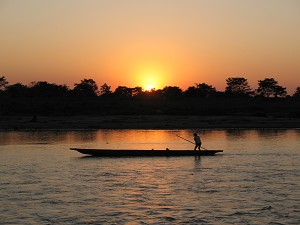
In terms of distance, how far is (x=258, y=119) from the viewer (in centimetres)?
7475

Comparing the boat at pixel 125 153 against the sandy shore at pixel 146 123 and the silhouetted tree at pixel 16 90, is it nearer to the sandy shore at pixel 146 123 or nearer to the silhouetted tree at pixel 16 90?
the sandy shore at pixel 146 123

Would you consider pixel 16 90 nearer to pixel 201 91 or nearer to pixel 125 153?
pixel 201 91

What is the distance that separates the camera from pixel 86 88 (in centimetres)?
14638

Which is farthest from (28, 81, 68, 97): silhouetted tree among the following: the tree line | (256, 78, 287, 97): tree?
(256, 78, 287, 97): tree

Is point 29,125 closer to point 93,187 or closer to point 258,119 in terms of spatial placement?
point 258,119

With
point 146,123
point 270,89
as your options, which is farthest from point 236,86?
point 146,123

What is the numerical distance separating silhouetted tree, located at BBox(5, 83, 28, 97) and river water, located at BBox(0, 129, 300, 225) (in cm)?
9667

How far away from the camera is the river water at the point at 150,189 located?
15.5 meters

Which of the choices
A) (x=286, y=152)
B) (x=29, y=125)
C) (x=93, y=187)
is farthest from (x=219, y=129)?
(x=93, y=187)

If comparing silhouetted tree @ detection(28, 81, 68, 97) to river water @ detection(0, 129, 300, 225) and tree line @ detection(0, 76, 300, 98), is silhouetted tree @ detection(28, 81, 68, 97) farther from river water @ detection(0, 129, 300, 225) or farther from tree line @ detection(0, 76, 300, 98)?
river water @ detection(0, 129, 300, 225)

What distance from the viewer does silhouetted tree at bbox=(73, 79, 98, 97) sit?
140 m

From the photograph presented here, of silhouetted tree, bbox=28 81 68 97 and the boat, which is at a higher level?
silhouetted tree, bbox=28 81 68 97

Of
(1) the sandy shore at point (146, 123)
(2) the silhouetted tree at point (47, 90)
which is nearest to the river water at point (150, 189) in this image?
(1) the sandy shore at point (146, 123)

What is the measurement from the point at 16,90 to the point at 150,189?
11725 cm
